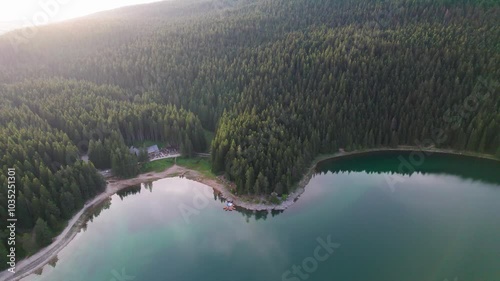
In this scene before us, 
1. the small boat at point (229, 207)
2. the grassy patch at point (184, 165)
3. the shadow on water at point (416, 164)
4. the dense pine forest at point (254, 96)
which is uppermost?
the dense pine forest at point (254, 96)

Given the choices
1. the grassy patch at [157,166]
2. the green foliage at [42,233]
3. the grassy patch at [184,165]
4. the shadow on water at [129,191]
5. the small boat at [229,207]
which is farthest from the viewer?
the grassy patch at [157,166]

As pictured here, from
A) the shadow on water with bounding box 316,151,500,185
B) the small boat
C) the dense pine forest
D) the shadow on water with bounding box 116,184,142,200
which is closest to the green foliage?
the dense pine forest

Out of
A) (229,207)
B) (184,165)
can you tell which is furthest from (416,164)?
(184,165)

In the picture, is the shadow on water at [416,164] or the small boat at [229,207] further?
the shadow on water at [416,164]

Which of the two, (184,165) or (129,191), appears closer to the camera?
(129,191)

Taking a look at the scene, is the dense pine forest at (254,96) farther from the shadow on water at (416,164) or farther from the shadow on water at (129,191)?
the shadow on water at (129,191)

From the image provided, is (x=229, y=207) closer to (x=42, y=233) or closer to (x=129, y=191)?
(x=129, y=191)

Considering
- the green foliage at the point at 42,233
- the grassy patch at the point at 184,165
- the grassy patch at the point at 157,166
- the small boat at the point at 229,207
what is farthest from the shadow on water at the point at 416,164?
the green foliage at the point at 42,233
